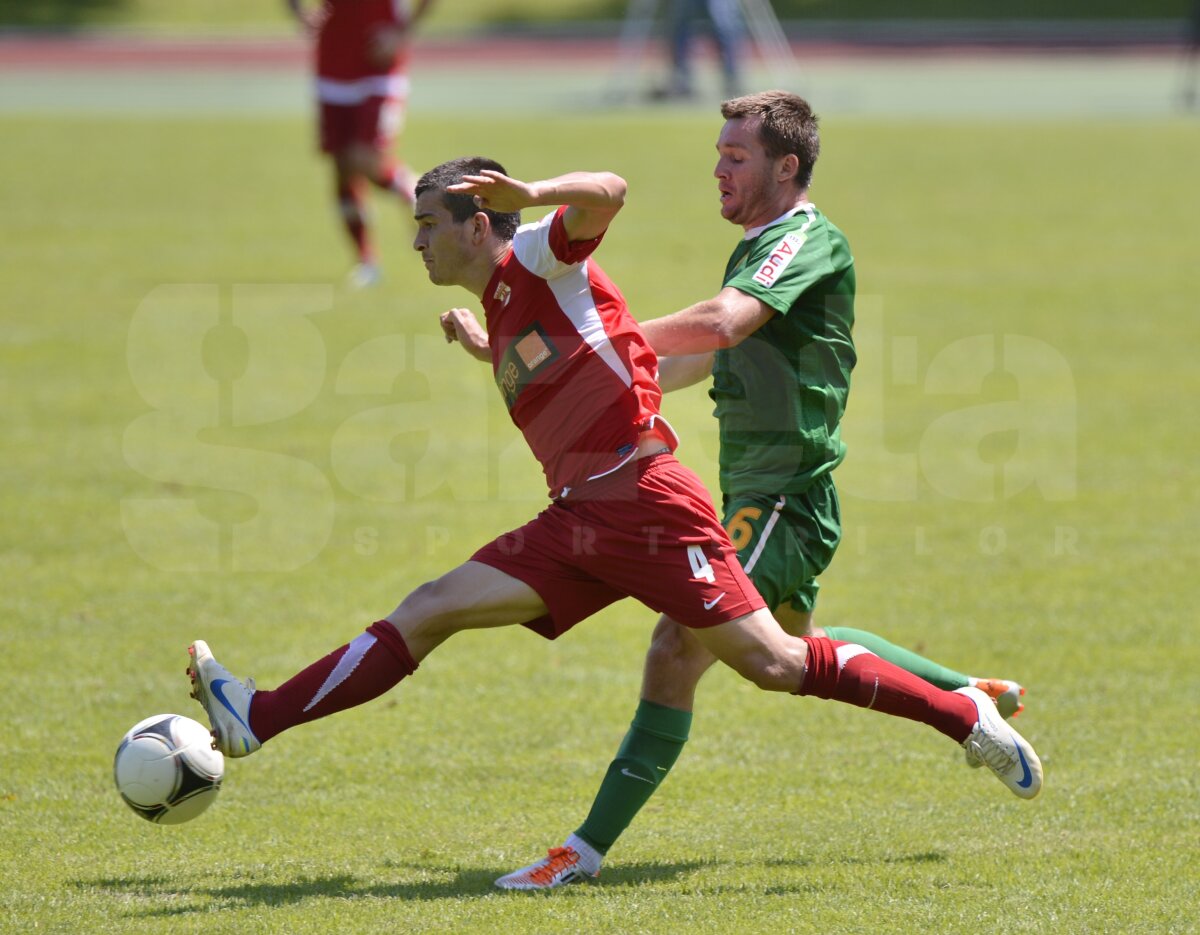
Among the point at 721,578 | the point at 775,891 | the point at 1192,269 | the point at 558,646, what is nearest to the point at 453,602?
the point at 721,578

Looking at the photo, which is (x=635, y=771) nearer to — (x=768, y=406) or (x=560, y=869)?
(x=560, y=869)

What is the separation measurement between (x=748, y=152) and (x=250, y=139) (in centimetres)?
1953

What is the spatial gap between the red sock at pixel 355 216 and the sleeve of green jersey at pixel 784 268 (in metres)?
9.55

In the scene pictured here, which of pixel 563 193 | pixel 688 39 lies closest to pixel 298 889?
pixel 563 193

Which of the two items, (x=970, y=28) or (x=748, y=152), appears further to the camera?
(x=970, y=28)

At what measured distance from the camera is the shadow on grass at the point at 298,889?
4266 millimetres

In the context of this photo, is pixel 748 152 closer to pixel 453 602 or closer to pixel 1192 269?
pixel 453 602

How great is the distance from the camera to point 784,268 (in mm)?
4562

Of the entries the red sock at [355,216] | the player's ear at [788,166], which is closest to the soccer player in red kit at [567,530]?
the player's ear at [788,166]

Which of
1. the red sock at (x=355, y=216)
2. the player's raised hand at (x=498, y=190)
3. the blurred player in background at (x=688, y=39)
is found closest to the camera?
the player's raised hand at (x=498, y=190)

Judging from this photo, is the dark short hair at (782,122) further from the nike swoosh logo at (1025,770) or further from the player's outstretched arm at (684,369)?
the nike swoosh logo at (1025,770)

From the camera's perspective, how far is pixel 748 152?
4715mm

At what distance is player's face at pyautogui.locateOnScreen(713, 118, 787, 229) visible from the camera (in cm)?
470

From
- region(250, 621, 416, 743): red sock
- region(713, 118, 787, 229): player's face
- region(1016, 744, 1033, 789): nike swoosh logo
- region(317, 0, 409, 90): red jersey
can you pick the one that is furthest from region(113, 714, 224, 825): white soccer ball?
region(317, 0, 409, 90): red jersey
